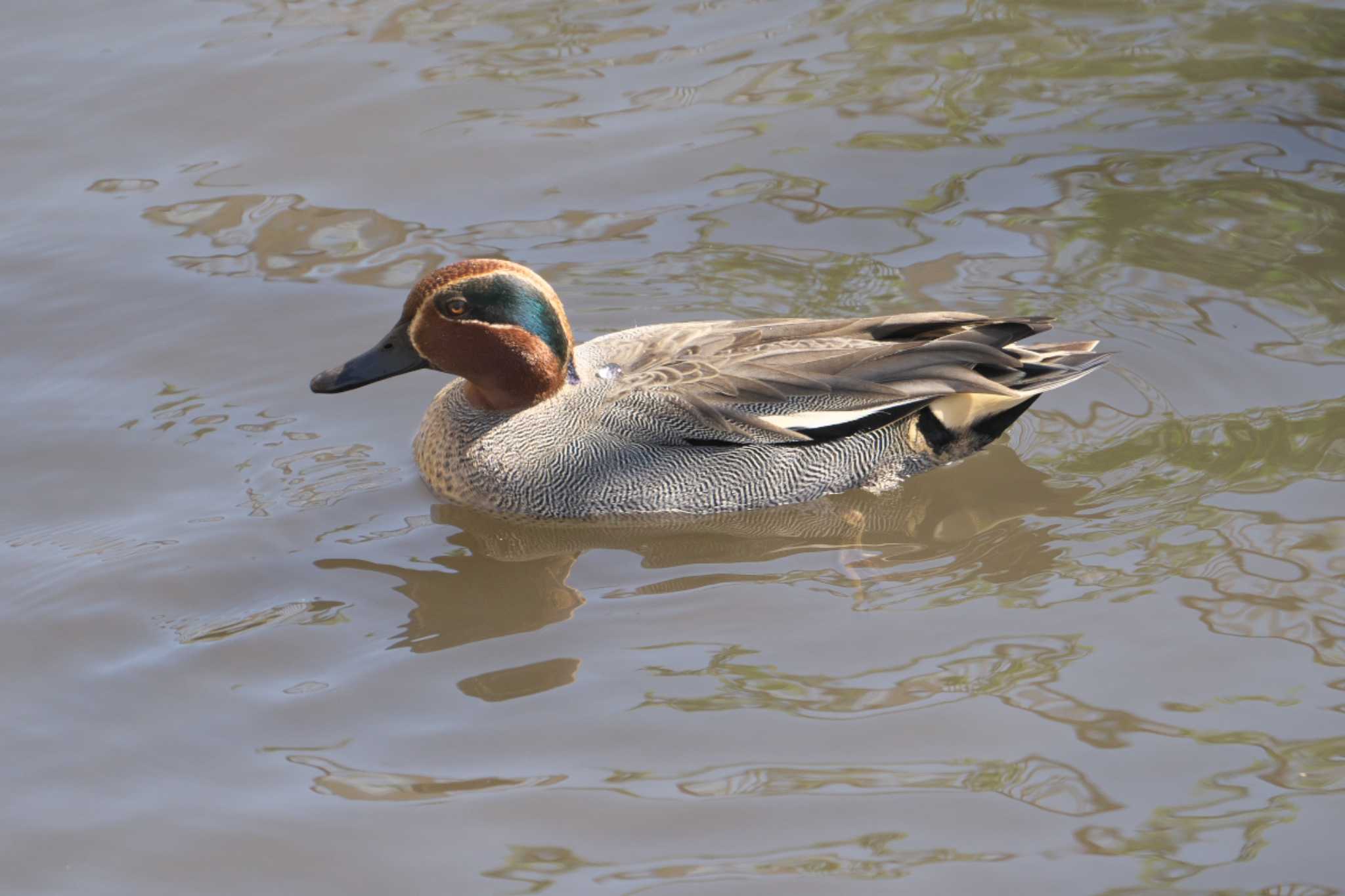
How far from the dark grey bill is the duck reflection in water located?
603mm

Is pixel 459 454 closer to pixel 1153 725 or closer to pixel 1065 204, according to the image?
pixel 1153 725

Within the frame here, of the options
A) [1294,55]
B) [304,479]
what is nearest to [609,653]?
[304,479]

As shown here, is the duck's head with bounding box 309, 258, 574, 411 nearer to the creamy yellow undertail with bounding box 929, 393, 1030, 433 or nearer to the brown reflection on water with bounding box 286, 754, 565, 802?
the creamy yellow undertail with bounding box 929, 393, 1030, 433

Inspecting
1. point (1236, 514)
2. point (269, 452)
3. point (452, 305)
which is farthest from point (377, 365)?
point (1236, 514)

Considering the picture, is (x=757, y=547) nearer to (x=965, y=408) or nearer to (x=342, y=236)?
(x=965, y=408)

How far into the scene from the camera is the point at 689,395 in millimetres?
6445

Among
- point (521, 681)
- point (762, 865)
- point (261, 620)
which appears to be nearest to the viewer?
point (762, 865)

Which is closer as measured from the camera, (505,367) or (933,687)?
(933,687)

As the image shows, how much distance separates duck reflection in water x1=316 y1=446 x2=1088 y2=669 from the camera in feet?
19.7

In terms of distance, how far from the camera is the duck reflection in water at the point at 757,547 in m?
6.00

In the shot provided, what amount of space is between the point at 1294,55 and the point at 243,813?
24.1 ft

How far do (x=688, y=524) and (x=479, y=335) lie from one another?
1.12 meters

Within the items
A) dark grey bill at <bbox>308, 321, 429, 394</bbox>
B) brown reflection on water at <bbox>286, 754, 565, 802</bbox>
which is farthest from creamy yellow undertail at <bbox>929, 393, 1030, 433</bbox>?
brown reflection on water at <bbox>286, 754, 565, 802</bbox>

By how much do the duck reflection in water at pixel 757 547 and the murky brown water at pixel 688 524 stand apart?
0.08ft
